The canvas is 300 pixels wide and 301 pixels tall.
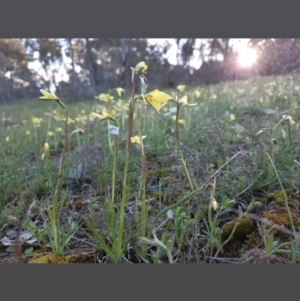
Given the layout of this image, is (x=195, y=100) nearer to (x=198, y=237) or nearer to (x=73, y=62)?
(x=73, y=62)

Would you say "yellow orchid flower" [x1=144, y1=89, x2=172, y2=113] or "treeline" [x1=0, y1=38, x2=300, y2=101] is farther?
"treeline" [x1=0, y1=38, x2=300, y2=101]

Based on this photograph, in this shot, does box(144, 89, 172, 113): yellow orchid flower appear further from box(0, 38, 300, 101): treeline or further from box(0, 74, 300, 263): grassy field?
box(0, 38, 300, 101): treeline

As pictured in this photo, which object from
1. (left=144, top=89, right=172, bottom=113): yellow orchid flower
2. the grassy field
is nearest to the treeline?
the grassy field

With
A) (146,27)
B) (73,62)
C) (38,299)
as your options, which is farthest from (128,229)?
(73,62)

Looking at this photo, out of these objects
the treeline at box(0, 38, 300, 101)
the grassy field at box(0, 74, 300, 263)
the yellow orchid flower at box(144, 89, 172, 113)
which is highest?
the treeline at box(0, 38, 300, 101)

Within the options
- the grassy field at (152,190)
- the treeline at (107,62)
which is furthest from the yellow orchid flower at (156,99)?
the treeline at (107,62)

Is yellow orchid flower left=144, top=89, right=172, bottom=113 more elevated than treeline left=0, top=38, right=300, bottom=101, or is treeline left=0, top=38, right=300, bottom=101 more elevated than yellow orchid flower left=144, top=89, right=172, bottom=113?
treeline left=0, top=38, right=300, bottom=101

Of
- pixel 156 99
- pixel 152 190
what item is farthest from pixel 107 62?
pixel 156 99
